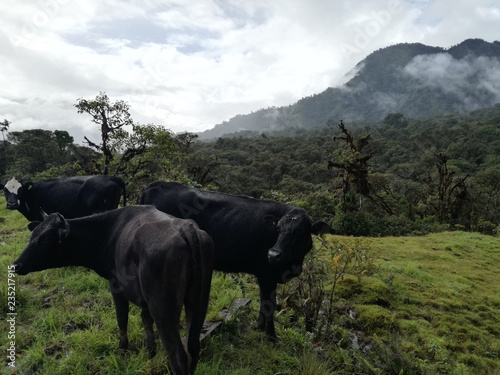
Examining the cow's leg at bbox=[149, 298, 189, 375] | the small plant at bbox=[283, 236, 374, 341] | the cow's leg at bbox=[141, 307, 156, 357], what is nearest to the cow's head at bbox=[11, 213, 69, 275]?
the cow's leg at bbox=[141, 307, 156, 357]

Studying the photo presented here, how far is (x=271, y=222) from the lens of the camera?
4914 millimetres

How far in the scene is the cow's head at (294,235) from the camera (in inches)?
174

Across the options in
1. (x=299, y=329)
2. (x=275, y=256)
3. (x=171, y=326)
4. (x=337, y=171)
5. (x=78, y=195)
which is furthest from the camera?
(x=337, y=171)

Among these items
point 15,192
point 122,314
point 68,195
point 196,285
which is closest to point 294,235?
point 196,285

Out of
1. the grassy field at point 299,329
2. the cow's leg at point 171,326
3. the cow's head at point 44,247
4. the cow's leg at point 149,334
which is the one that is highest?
the cow's head at point 44,247

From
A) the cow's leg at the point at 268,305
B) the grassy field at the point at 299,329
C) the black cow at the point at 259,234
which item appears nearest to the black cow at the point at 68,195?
the grassy field at the point at 299,329

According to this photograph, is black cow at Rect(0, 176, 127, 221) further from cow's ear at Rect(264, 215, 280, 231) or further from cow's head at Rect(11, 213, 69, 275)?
cow's ear at Rect(264, 215, 280, 231)

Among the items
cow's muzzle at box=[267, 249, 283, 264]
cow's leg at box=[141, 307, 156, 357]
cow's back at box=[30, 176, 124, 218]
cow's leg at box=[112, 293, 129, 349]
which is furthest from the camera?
cow's back at box=[30, 176, 124, 218]

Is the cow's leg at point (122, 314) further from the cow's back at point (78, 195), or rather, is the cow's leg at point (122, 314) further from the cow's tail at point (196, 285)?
the cow's back at point (78, 195)

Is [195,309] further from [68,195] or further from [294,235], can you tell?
[68,195]

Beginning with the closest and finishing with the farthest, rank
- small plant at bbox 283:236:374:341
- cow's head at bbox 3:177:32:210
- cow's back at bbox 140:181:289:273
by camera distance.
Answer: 1. cow's back at bbox 140:181:289:273
2. small plant at bbox 283:236:374:341
3. cow's head at bbox 3:177:32:210

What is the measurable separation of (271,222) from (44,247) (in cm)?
299

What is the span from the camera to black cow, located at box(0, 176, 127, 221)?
27.4 feet

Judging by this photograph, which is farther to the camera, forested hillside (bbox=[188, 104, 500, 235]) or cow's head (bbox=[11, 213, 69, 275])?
forested hillside (bbox=[188, 104, 500, 235])
